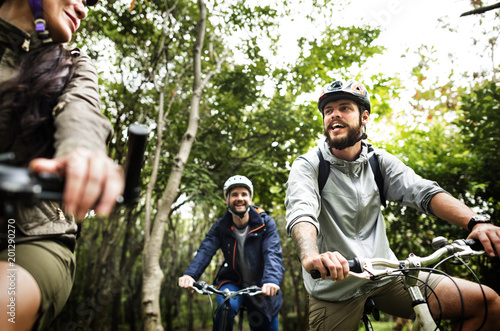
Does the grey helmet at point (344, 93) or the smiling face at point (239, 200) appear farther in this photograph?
the smiling face at point (239, 200)

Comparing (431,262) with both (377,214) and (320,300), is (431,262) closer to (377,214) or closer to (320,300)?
(377,214)

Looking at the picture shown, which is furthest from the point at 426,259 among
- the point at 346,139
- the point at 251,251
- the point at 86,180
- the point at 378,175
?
the point at 251,251

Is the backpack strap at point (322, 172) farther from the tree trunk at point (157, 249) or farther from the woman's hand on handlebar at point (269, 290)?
the tree trunk at point (157, 249)

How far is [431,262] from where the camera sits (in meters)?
2.09

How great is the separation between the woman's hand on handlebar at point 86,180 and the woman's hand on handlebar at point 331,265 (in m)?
1.29

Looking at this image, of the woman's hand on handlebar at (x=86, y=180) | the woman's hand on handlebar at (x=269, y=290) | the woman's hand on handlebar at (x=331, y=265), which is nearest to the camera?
the woman's hand on handlebar at (x=86, y=180)

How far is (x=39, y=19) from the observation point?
1.30 m

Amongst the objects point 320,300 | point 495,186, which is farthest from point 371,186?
point 495,186

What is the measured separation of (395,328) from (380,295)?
346 inches

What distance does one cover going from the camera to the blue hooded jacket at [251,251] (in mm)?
4371

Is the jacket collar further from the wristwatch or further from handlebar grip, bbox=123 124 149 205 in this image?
handlebar grip, bbox=123 124 149 205

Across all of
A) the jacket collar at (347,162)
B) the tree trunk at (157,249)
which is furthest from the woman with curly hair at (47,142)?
the tree trunk at (157,249)

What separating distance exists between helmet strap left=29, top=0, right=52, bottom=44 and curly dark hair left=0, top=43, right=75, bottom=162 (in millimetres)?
86

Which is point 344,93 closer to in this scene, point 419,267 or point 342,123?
point 342,123
